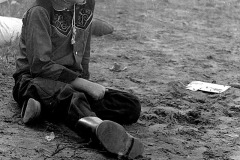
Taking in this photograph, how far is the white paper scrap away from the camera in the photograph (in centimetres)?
524

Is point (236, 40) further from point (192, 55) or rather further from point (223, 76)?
point (223, 76)

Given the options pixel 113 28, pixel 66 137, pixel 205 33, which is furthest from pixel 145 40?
pixel 66 137

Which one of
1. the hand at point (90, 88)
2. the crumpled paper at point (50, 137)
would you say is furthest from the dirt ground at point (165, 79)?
the hand at point (90, 88)

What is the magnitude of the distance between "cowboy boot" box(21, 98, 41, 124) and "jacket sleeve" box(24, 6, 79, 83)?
21cm

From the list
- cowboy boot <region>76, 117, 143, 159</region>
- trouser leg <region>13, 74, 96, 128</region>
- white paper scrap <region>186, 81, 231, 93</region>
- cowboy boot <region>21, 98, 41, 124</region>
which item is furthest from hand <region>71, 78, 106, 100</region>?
white paper scrap <region>186, 81, 231, 93</region>

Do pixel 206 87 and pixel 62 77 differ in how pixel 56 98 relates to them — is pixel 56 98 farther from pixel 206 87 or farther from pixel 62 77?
pixel 206 87

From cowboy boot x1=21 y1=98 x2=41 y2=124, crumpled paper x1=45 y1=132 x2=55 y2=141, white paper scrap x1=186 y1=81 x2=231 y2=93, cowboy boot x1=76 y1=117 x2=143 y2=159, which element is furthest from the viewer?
white paper scrap x1=186 y1=81 x2=231 y2=93

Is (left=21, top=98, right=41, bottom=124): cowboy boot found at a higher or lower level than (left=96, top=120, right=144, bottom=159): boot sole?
lower

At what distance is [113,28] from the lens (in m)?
7.12

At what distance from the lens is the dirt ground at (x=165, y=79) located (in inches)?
147

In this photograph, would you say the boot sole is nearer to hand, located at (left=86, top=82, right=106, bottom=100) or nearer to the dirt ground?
the dirt ground

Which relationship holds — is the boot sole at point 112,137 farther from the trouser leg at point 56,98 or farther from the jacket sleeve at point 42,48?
the jacket sleeve at point 42,48

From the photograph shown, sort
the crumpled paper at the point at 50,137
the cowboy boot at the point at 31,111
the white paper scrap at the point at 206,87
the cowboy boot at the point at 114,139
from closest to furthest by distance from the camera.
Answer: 1. the cowboy boot at the point at 114,139
2. the crumpled paper at the point at 50,137
3. the cowboy boot at the point at 31,111
4. the white paper scrap at the point at 206,87

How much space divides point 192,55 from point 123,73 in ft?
3.64
